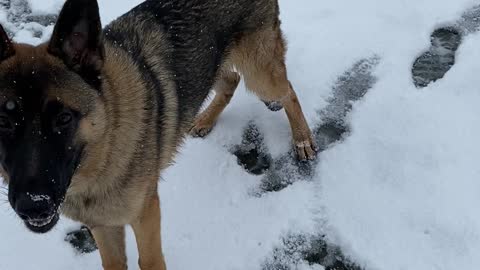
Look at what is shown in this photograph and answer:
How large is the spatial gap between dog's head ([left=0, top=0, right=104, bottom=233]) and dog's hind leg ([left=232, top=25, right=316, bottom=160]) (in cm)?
151

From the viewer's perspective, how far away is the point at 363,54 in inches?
196

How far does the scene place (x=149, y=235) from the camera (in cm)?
329

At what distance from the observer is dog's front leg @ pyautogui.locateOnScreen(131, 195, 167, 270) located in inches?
126

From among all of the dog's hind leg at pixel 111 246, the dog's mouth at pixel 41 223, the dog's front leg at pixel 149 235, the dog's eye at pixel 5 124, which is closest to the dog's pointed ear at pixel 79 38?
the dog's eye at pixel 5 124

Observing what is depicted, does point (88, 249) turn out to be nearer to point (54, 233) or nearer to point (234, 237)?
point (54, 233)

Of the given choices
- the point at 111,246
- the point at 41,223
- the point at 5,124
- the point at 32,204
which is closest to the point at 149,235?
the point at 111,246

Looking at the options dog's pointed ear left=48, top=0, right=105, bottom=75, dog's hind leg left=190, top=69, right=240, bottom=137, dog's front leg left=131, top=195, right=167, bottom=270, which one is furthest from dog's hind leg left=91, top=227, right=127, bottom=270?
dog's hind leg left=190, top=69, right=240, bottom=137

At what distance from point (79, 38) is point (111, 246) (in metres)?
1.42

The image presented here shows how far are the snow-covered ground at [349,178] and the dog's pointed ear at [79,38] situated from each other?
5.26ft

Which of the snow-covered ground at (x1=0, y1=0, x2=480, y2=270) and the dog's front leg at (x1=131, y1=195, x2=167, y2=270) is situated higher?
the dog's front leg at (x1=131, y1=195, x2=167, y2=270)

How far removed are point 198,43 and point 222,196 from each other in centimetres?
115

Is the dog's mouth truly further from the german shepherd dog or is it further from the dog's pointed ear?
the dog's pointed ear

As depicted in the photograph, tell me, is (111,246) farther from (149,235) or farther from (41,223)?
(41,223)

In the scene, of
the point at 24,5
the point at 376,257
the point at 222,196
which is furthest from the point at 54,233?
the point at 24,5
